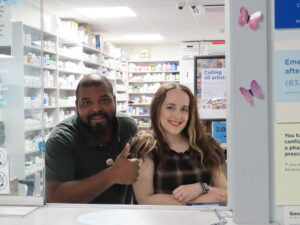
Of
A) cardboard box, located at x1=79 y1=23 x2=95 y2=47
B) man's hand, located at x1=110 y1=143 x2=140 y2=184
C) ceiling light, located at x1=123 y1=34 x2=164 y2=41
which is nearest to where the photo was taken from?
man's hand, located at x1=110 y1=143 x2=140 y2=184

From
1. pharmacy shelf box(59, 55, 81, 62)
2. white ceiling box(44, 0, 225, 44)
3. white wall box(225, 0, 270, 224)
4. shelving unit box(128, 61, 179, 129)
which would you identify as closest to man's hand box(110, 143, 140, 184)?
white wall box(225, 0, 270, 224)

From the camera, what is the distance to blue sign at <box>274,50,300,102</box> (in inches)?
Answer: 29.3

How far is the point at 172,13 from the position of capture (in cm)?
678

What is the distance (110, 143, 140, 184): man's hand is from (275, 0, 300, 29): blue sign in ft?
3.47

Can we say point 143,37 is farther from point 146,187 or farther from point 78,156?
point 146,187

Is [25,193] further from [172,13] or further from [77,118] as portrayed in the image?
[172,13]

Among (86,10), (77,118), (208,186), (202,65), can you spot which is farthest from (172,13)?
(208,186)

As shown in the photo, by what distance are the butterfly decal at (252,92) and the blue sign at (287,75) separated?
36 millimetres

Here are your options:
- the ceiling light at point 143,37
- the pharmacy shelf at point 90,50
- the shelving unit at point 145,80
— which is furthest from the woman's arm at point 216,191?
the shelving unit at point 145,80

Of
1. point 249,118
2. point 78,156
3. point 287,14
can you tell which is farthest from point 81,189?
point 287,14

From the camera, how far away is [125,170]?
1.67 meters

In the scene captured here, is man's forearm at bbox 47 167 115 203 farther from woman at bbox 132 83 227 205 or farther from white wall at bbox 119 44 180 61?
white wall at bbox 119 44 180 61

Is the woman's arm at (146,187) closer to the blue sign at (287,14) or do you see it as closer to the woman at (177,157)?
the woman at (177,157)

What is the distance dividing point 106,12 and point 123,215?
20.5ft
